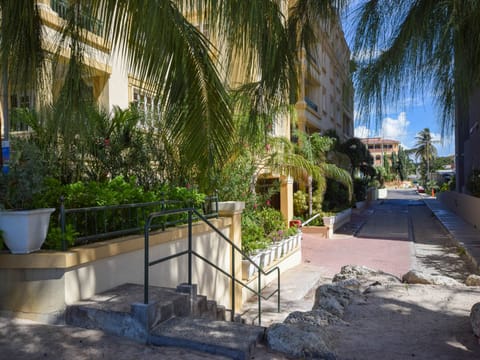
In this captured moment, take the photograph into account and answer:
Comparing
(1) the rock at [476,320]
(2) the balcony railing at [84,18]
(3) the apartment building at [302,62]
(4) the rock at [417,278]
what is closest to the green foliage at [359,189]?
(4) the rock at [417,278]

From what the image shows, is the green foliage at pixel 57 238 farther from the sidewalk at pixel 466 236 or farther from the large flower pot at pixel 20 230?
the sidewalk at pixel 466 236

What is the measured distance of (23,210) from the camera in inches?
163

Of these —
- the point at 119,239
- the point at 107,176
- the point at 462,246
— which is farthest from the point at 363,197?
the point at 119,239

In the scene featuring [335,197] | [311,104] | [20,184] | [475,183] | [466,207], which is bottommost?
[466,207]

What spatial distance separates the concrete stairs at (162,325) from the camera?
350cm

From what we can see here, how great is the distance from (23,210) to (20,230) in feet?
0.82

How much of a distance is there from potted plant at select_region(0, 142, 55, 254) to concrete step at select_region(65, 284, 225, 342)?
0.73m

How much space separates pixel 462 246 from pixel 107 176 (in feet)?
36.5

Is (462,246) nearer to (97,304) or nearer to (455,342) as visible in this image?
(455,342)

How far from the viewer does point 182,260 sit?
618cm

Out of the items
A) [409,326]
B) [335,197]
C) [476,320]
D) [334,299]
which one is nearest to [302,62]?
[476,320]

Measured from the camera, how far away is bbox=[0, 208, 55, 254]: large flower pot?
156 inches

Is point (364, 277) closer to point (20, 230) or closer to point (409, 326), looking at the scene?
point (409, 326)

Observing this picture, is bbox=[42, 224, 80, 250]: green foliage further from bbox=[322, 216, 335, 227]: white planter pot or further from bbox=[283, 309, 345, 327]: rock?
bbox=[322, 216, 335, 227]: white planter pot
